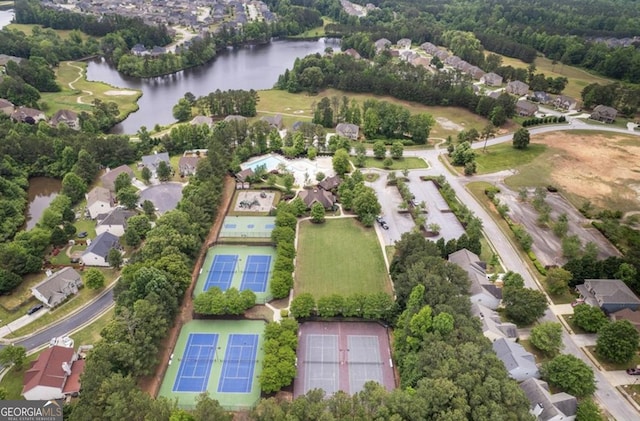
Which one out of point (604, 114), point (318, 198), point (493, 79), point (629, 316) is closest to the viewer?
point (629, 316)

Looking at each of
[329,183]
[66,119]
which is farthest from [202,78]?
[329,183]

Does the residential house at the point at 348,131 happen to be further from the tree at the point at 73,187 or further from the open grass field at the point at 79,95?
the open grass field at the point at 79,95

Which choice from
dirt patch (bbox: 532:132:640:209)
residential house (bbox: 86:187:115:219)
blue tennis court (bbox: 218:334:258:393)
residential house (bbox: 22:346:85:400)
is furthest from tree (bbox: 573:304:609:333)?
residential house (bbox: 86:187:115:219)

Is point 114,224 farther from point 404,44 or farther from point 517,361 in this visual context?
point 404,44

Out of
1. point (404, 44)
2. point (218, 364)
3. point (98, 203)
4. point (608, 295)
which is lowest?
point (218, 364)

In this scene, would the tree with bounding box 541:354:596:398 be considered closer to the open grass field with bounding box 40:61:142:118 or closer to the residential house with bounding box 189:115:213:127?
the residential house with bounding box 189:115:213:127
